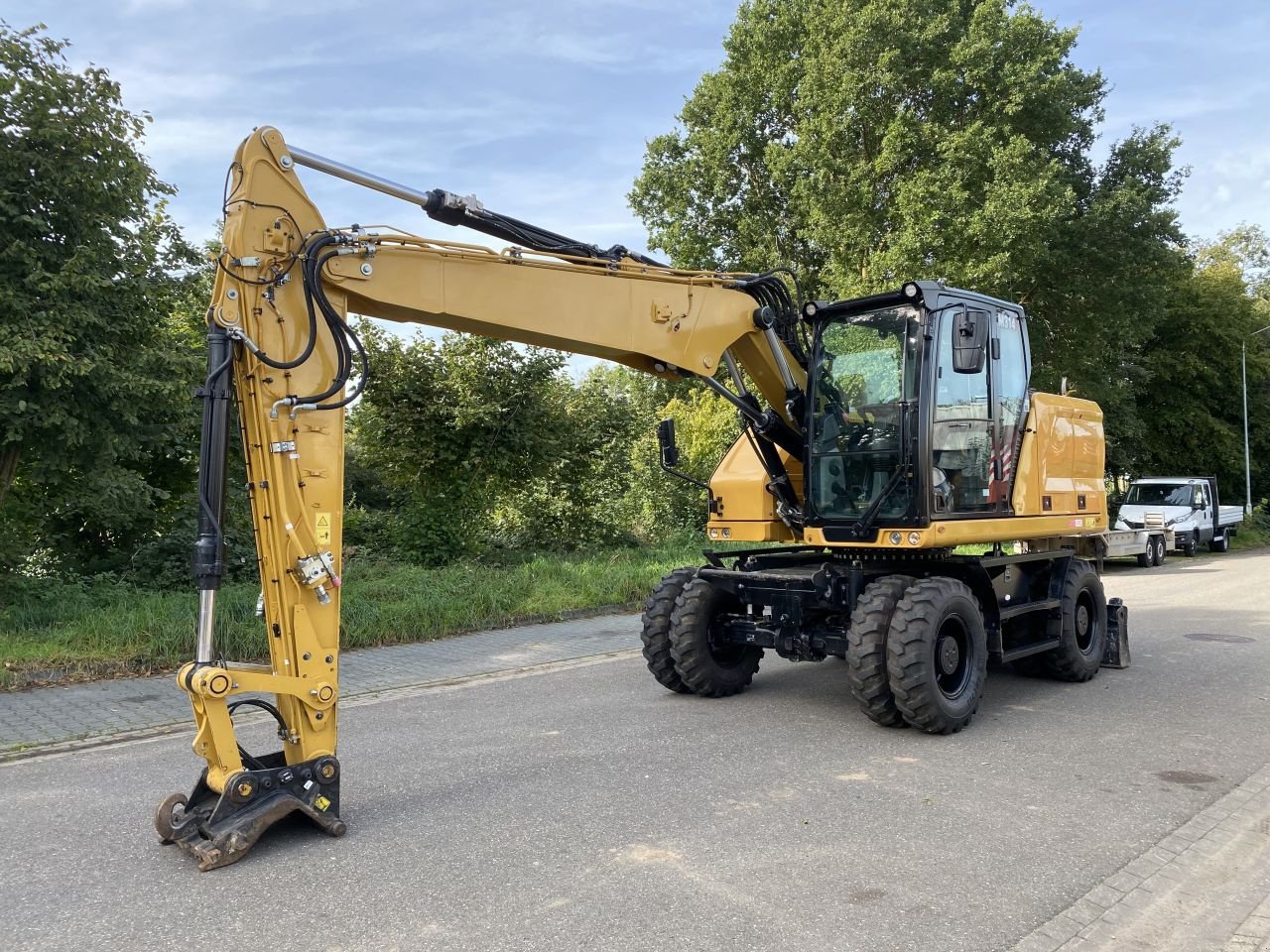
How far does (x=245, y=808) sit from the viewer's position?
4391 millimetres

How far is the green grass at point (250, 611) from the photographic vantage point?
8.70m

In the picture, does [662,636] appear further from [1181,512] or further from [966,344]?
[1181,512]

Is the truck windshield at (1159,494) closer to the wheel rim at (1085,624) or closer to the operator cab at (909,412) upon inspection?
the wheel rim at (1085,624)

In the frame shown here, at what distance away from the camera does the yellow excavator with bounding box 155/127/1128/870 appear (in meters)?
4.61

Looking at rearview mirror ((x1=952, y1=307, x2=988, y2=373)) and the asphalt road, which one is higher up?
rearview mirror ((x1=952, y1=307, x2=988, y2=373))

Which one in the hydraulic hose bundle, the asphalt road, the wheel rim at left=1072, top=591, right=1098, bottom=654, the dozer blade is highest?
the hydraulic hose bundle

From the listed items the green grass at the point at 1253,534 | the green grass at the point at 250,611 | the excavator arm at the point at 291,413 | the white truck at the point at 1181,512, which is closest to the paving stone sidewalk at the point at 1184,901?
the excavator arm at the point at 291,413

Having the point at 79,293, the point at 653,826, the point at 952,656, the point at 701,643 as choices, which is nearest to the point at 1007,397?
the point at 952,656

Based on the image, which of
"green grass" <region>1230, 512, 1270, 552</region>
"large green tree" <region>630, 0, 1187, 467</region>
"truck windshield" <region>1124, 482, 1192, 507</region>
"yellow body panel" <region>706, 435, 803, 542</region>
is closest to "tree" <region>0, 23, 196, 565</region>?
"yellow body panel" <region>706, 435, 803, 542</region>

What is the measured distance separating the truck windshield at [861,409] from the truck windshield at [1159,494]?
22172 mm

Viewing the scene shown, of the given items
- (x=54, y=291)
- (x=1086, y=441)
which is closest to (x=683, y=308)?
(x=1086, y=441)

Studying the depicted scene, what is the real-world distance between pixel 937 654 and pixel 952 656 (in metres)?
0.19

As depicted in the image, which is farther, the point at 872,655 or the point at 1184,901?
the point at 872,655

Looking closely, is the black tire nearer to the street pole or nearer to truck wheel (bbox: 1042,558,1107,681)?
truck wheel (bbox: 1042,558,1107,681)
